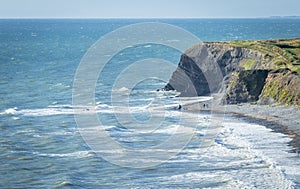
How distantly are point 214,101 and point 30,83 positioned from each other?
35.5 m

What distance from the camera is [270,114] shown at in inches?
2314

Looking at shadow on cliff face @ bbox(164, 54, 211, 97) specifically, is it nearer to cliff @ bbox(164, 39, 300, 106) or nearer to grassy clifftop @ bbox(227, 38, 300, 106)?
cliff @ bbox(164, 39, 300, 106)

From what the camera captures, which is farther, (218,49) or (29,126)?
(218,49)

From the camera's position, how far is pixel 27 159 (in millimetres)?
44469

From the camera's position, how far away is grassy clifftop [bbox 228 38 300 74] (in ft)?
228

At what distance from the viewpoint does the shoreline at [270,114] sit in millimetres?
52241

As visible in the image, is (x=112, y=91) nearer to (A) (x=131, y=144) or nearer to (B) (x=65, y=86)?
(B) (x=65, y=86)

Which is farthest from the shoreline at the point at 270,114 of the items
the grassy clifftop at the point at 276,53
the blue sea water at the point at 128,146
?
the grassy clifftop at the point at 276,53

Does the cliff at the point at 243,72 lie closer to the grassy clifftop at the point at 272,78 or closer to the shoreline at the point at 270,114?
the grassy clifftop at the point at 272,78

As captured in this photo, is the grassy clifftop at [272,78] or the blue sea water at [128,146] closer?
the blue sea water at [128,146]

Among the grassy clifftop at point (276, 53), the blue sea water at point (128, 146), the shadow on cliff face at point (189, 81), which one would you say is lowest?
the blue sea water at point (128, 146)

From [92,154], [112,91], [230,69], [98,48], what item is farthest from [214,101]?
[98,48]

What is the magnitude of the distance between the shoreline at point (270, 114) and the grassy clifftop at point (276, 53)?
7372 millimetres

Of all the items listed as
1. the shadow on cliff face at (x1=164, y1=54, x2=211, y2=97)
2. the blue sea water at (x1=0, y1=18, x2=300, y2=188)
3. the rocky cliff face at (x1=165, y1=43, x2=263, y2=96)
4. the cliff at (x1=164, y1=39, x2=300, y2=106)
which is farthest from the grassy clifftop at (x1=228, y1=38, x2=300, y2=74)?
the blue sea water at (x1=0, y1=18, x2=300, y2=188)
